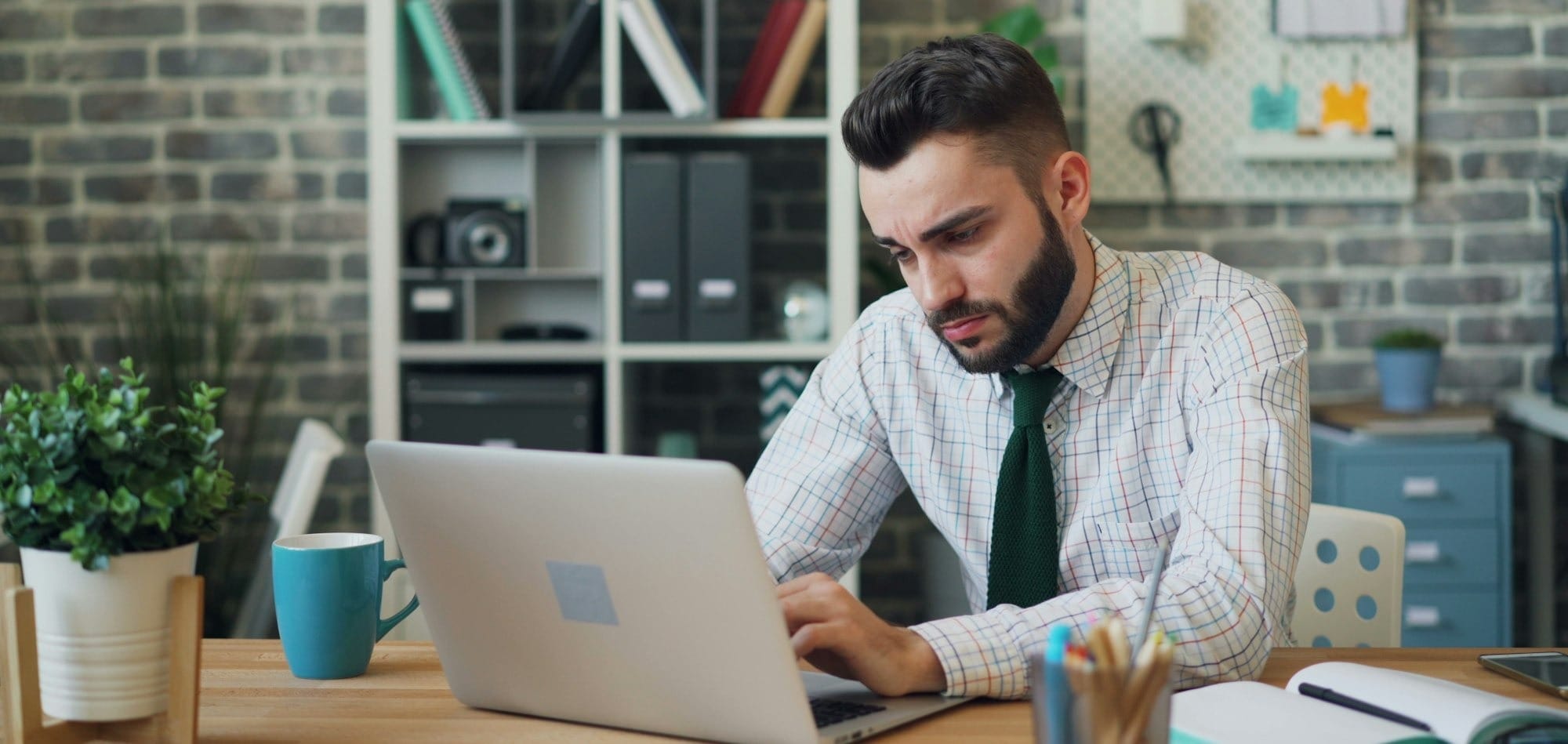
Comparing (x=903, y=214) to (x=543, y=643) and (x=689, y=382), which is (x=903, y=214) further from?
(x=689, y=382)

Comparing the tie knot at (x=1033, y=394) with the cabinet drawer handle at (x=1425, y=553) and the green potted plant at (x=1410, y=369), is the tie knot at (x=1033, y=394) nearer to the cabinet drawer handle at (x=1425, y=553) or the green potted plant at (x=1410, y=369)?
the cabinet drawer handle at (x=1425, y=553)

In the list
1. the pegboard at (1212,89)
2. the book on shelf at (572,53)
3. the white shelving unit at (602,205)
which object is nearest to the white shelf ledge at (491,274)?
the white shelving unit at (602,205)

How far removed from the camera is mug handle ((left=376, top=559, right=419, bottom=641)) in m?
1.22

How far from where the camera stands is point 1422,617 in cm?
272

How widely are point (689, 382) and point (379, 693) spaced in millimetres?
2077

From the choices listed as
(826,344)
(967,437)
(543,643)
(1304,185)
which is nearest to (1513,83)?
(1304,185)

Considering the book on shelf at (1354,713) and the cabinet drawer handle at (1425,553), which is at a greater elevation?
the book on shelf at (1354,713)

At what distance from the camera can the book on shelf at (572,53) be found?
2.75m

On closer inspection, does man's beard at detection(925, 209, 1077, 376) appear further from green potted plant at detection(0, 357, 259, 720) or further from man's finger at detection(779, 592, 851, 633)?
green potted plant at detection(0, 357, 259, 720)

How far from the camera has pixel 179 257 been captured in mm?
3174

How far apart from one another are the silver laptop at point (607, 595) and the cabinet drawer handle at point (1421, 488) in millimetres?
1947

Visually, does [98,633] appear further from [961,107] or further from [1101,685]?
[961,107]

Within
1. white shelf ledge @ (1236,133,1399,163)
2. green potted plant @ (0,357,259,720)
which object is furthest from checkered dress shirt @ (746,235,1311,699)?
white shelf ledge @ (1236,133,1399,163)

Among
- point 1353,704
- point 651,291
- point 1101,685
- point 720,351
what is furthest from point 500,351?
point 1101,685
